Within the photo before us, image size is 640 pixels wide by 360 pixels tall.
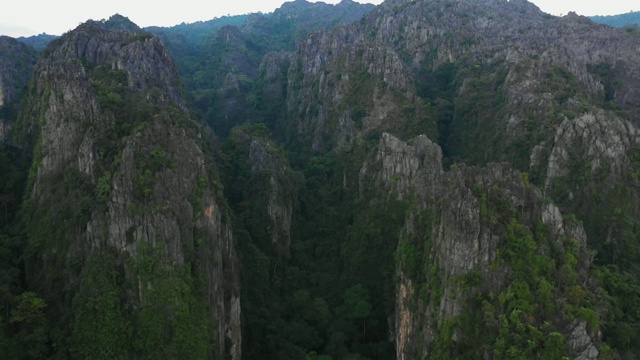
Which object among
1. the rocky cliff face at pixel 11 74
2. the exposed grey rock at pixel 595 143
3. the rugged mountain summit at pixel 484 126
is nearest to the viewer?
the rugged mountain summit at pixel 484 126

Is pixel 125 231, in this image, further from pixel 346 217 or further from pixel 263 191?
pixel 346 217

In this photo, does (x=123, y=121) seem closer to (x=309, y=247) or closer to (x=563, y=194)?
(x=309, y=247)

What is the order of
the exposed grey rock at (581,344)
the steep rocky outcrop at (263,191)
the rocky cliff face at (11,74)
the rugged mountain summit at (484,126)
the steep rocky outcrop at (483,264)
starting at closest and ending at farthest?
the exposed grey rock at (581,344) < the steep rocky outcrop at (483,264) < the rugged mountain summit at (484,126) < the steep rocky outcrop at (263,191) < the rocky cliff face at (11,74)

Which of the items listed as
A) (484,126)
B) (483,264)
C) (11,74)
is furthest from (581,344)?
(11,74)

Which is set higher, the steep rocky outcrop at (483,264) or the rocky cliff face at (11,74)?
the rocky cliff face at (11,74)

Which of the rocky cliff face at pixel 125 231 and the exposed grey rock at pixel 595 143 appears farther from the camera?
the exposed grey rock at pixel 595 143

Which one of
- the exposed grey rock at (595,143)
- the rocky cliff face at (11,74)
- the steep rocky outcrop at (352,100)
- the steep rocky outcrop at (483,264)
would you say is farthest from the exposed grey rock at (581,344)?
the rocky cliff face at (11,74)

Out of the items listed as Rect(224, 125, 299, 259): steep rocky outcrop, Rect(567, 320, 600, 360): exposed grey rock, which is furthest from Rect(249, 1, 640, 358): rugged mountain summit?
Rect(224, 125, 299, 259): steep rocky outcrop

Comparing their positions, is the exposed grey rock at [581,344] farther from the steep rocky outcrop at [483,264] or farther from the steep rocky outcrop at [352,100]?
the steep rocky outcrop at [352,100]
